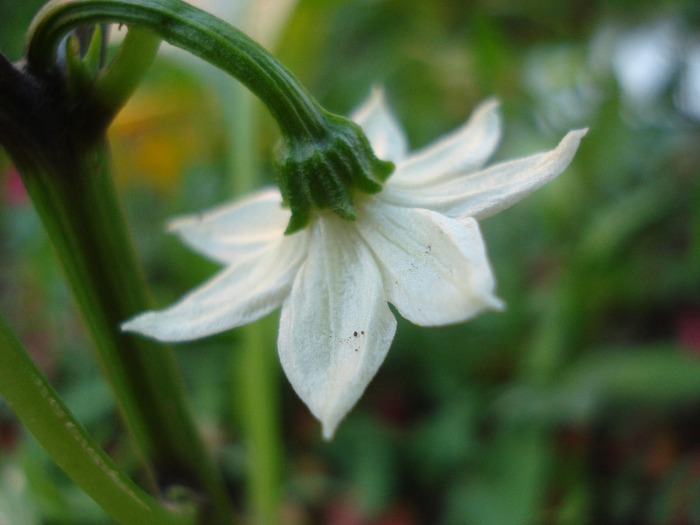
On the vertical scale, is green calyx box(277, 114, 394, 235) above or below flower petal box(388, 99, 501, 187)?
above

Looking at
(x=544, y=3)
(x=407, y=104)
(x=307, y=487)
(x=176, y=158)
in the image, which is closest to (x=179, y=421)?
(x=307, y=487)

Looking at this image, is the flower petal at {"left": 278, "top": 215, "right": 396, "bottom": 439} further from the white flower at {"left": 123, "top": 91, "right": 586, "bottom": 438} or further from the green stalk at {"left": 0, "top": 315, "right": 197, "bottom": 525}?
the green stalk at {"left": 0, "top": 315, "right": 197, "bottom": 525}

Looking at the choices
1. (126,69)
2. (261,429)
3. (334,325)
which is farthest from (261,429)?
(126,69)

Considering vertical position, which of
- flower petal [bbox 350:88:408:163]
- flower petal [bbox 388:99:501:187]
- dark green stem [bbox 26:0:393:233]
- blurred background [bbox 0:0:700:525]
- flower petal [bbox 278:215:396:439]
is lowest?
blurred background [bbox 0:0:700:525]

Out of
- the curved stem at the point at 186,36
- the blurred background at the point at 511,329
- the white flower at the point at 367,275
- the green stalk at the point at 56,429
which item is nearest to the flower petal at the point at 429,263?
the white flower at the point at 367,275

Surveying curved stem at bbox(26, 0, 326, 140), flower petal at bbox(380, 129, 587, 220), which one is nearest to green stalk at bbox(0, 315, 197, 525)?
curved stem at bbox(26, 0, 326, 140)

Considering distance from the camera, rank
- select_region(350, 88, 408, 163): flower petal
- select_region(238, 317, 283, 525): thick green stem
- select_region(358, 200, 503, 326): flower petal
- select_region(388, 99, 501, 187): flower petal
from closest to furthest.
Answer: select_region(358, 200, 503, 326): flower petal < select_region(388, 99, 501, 187): flower petal < select_region(350, 88, 408, 163): flower petal < select_region(238, 317, 283, 525): thick green stem

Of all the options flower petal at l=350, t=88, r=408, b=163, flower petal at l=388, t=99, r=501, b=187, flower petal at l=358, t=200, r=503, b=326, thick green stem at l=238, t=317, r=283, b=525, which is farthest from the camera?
thick green stem at l=238, t=317, r=283, b=525
